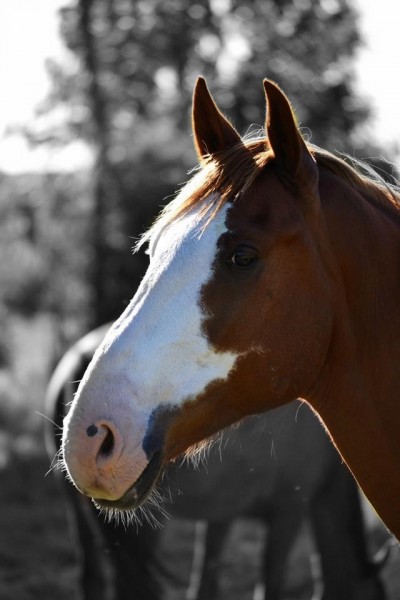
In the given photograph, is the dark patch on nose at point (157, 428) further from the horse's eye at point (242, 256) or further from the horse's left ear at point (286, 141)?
the horse's left ear at point (286, 141)

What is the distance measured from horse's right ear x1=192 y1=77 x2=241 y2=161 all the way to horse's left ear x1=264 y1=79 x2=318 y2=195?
0.32 metres

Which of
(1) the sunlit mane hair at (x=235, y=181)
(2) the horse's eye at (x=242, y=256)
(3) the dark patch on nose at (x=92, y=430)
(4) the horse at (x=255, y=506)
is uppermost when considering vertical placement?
(1) the sunlit mane hair at (x=235, y=181)

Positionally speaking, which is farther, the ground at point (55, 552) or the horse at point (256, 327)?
the ground at point (55, 552)

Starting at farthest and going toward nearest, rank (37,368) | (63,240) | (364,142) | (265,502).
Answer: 1. (37,368)
2. (63,240)
3. (364,142)
4. (265,502)

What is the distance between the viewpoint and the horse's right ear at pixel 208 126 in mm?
2941

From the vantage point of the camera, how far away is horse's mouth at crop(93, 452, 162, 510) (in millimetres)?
2385

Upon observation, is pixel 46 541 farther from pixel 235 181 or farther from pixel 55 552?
pixel 235 181

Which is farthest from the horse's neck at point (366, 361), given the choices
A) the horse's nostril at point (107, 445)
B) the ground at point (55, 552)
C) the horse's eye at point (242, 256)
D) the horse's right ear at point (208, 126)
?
the ground at point (55, 552)

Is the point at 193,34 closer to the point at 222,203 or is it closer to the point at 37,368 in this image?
the point at 37,368

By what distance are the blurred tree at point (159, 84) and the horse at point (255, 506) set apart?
14.9ft

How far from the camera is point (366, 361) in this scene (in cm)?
267

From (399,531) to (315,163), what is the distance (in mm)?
1127

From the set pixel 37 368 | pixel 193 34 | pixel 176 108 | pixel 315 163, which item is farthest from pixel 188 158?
pixel 315 163

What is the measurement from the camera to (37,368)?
11984 mm
